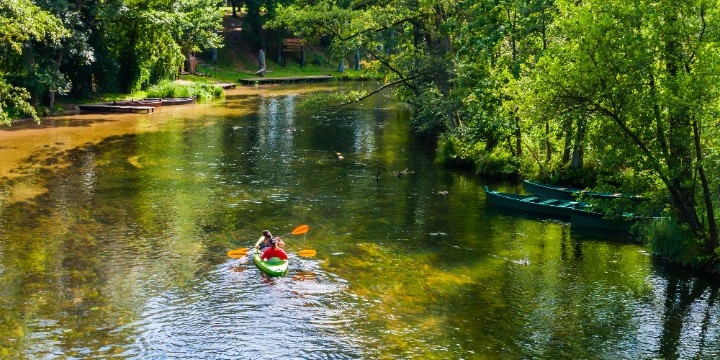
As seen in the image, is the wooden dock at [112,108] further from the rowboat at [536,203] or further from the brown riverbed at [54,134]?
the rowboat at [536,203]

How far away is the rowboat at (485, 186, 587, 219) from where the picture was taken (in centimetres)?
2945

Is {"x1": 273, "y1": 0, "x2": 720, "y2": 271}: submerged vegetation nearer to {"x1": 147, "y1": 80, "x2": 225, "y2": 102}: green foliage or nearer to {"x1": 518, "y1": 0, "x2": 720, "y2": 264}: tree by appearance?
{"x1": 518, "y1": 0, "x2": 720, "y2": 264}: tree

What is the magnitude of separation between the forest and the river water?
227 cm

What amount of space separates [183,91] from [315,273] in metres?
52.3

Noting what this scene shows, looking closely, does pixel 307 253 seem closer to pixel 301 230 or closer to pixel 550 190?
pixel 301 230

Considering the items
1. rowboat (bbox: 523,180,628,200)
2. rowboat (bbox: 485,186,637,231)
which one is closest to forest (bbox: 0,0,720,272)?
rowboat (bbox: 523,180,628,200)

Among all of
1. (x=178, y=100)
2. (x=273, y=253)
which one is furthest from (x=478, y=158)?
(x=178, y=100)

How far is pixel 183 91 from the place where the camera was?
71438 mm

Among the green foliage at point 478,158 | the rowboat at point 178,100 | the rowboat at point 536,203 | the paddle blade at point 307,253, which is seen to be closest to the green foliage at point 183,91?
the rowboat at point 178,100

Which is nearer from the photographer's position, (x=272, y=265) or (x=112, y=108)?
(x=272, y=265)

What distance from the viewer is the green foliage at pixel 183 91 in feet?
231

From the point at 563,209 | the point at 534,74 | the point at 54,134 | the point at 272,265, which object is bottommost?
the point at 272,265

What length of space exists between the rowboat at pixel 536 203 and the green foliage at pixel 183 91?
45858mm

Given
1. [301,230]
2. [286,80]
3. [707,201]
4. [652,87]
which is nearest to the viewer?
[707,201]
